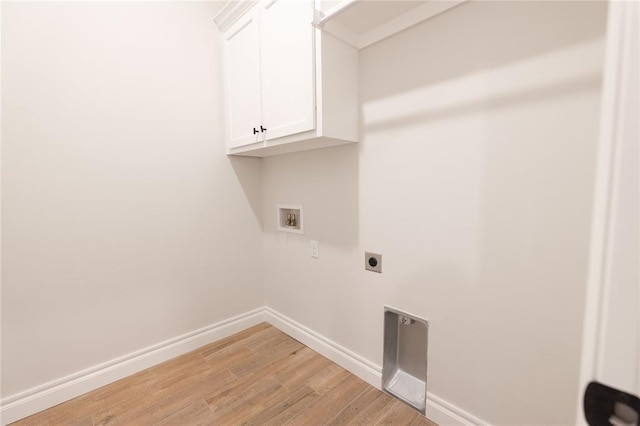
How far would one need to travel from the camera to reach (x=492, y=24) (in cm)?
108

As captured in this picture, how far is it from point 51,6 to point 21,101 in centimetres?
53

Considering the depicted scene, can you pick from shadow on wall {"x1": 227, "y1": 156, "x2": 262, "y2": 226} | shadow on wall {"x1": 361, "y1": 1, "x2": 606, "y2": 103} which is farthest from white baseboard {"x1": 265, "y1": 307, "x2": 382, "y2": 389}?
shadow on wall {"x1": 361, "y1": 1, "x2": 606, "y2": 103}

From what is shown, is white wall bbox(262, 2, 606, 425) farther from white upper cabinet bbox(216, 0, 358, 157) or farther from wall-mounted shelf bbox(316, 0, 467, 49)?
white upper cabinet bbox(216, 0, 358, 157)

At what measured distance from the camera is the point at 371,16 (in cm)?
132

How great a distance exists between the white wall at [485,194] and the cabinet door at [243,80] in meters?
0.64

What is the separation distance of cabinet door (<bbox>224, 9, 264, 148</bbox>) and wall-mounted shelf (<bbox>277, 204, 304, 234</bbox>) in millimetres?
579

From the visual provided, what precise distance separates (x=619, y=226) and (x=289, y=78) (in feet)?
4.81

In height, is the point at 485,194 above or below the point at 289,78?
below

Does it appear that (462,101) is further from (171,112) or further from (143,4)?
(143,4)

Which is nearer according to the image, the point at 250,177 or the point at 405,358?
the point at 405,358

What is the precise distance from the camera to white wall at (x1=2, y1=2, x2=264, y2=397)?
137 centimetres

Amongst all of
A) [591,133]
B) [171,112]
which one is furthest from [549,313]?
[171,112]

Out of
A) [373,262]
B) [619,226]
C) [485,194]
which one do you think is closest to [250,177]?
[373,262]

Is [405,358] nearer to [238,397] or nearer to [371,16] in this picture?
[238,397]
